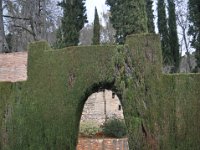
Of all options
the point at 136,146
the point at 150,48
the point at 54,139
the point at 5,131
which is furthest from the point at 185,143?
the point at 5,131

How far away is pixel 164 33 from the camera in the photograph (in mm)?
32812

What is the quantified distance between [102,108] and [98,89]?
949cm

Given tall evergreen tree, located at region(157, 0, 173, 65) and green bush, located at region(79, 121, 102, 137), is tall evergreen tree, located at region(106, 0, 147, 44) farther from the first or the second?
tall evergreen tree, located at region(157, 0, 173, 65)

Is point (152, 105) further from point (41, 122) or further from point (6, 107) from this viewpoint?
point (6, 107)

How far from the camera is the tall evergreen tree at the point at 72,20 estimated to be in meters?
23.1

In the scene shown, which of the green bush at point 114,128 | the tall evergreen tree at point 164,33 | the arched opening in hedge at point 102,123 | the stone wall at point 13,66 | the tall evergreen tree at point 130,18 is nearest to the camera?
the arched opening in hedge at point 102,123

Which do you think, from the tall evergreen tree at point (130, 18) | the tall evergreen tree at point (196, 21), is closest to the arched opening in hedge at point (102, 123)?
the tall evergreen tree at point (130, 18)

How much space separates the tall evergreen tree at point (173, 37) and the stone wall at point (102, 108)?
10897mm

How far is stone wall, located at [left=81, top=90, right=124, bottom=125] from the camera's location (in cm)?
2003

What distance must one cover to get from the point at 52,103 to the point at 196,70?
18183 mm

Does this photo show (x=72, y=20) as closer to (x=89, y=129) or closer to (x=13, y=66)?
(x=13, y=66)

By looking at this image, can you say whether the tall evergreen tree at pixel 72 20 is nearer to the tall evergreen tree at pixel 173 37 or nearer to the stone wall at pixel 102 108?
the stone wall at pixel 102 108

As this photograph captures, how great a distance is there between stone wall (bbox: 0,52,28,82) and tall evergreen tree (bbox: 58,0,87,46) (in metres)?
5.35

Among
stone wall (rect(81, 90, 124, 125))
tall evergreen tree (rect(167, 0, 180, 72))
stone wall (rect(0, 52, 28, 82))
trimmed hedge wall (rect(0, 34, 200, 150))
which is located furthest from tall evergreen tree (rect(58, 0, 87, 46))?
trimmed hedge wall (rect(0, 34, 200, 150))
